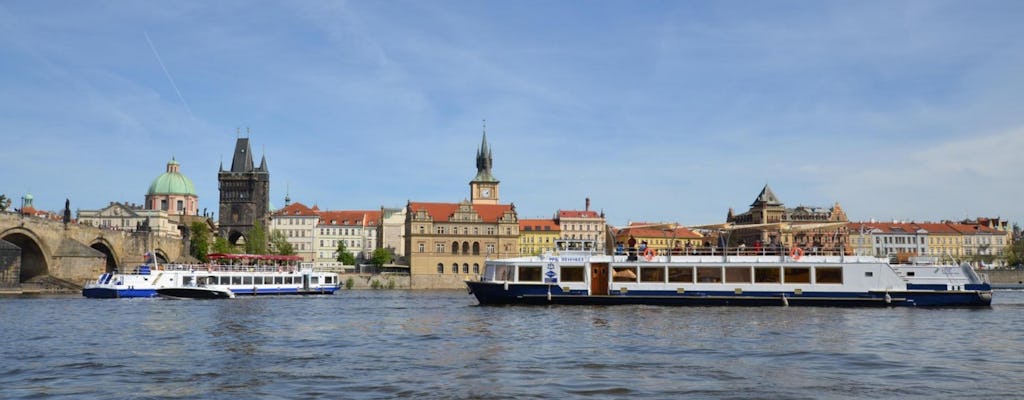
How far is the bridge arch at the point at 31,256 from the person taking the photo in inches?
2687

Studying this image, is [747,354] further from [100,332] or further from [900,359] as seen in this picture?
[100,332]

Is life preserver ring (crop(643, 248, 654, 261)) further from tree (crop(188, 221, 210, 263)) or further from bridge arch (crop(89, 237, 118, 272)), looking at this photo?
tree (crop(188, 221, 210, 263))

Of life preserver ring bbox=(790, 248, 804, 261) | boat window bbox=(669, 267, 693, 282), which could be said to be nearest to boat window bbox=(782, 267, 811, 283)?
life preserver ring bbox=(790, 248, 804, 261)

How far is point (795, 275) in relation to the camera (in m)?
44.9

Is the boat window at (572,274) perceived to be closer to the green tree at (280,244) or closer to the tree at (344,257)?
the green tree at (280,244)

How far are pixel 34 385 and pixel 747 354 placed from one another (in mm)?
16497

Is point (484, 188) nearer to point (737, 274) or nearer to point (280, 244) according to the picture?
point (280, 244)

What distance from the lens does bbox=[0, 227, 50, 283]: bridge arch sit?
2687 inches

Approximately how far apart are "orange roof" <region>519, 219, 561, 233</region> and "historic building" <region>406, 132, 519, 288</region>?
12.1 metres

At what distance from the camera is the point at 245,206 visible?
14512 cm

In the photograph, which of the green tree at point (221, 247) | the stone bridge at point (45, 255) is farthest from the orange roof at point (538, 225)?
the stone bridge at point (45, 255)

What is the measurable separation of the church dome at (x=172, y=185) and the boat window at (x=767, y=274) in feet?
467

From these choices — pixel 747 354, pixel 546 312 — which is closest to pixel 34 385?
pixel 747 354

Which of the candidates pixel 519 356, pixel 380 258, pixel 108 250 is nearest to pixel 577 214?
pixel 380 258
